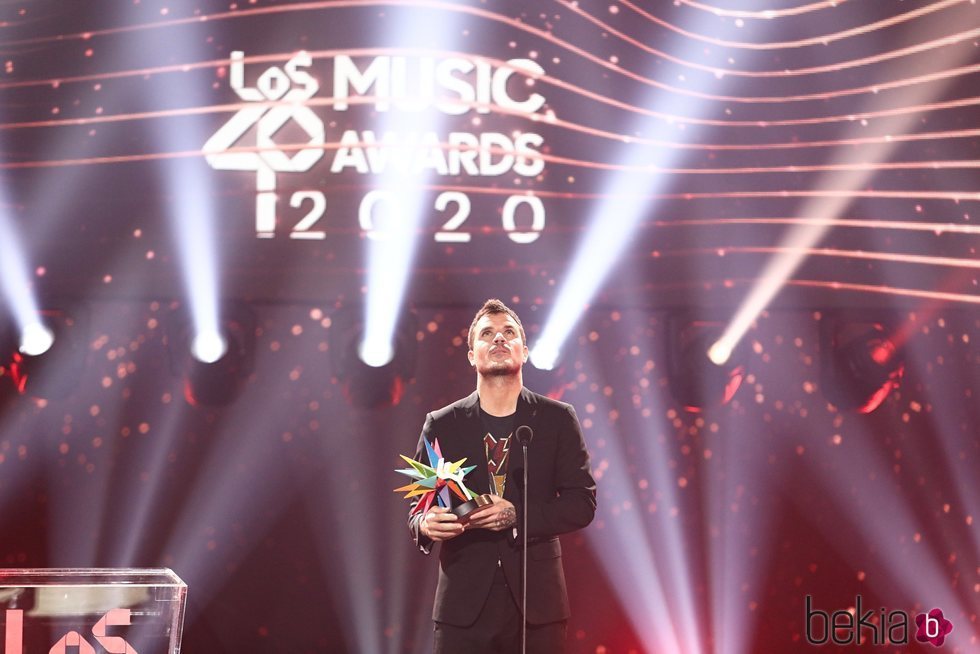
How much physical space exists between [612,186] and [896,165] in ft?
4.90

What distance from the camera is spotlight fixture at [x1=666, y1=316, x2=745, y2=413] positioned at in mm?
4758

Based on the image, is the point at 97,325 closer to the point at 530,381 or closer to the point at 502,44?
the point at 530,381

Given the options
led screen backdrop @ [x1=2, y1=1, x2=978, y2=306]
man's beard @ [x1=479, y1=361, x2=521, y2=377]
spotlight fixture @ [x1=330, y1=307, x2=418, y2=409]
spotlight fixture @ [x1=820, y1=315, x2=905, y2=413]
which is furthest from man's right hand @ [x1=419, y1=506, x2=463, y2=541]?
spotlight fixture @ [x1=820, y1=315, x2=905, y2=413]

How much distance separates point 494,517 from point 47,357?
2.92 metres

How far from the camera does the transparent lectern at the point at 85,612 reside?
6.86 feet

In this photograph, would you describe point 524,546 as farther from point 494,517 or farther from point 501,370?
point 501,370

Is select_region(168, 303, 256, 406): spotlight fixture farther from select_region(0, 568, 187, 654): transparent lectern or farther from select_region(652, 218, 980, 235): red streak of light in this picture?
select_region(0, 568, 187, 654): transparent lectern

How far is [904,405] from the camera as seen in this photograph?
4977mm

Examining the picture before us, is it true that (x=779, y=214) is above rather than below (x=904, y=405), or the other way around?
above

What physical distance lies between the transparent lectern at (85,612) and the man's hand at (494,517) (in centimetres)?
77

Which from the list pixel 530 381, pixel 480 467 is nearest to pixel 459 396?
pixel 530 381

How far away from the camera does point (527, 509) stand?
2584mm

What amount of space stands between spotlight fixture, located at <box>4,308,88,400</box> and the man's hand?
2813 millimetres

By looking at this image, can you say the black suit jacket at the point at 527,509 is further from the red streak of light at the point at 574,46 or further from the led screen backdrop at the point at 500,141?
the red streak of light at the point at 574,46
